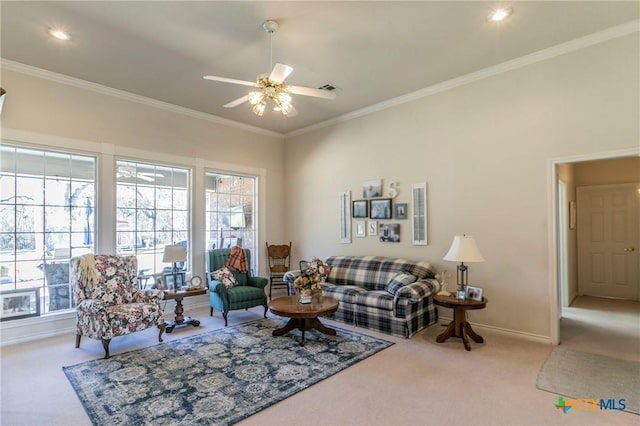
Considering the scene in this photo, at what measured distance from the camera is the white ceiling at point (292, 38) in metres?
3.03

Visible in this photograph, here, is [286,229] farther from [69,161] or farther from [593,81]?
[593,81]

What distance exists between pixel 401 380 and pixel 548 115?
3.33 metres

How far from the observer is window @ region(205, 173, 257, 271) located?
5969 millimetres

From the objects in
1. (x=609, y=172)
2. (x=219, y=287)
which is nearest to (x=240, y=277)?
(x=219, y=287)

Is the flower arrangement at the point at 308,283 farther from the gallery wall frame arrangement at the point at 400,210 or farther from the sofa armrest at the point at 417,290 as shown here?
Result: the gallery wall frame arrangement at the point at 400,210

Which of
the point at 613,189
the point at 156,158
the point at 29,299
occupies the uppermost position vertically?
the point at 156,158

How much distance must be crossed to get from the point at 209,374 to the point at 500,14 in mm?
4275

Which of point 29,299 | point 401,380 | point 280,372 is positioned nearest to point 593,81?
point 401,380

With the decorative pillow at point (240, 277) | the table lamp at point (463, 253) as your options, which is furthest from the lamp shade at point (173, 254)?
the table lamp at point (463, 253)

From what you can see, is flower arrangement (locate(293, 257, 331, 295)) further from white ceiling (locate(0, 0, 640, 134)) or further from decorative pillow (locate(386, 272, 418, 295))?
white ceiling (locate(0, 0, 640, 134))

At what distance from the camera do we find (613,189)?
6121 mm

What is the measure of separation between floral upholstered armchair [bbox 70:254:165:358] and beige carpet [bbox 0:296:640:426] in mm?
291

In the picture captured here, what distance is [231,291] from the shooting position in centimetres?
474

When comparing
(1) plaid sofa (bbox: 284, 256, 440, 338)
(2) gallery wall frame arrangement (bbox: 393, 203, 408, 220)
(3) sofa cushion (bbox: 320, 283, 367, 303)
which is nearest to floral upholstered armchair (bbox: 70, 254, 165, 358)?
(1) plaid sofa (bbox: 284, 256, 440, 338)
